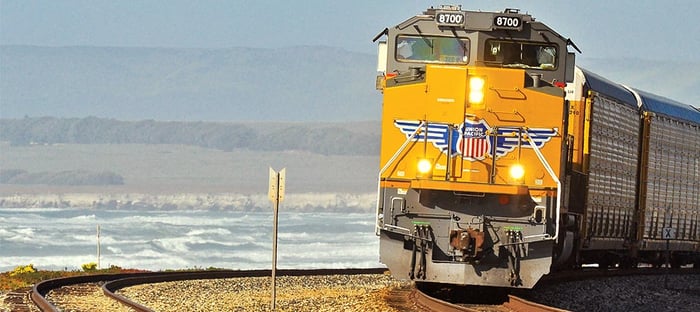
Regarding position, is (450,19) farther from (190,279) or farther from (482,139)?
(190,279)

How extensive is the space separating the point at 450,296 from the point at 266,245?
5554 centimetres

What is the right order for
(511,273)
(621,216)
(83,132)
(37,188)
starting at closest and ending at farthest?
(511,273) < (621,216) < (37,188) < (83,132)

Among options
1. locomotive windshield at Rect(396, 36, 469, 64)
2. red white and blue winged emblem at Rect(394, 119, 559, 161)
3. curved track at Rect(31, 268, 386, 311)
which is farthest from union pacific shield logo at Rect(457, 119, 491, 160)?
curved track at Rect(31, 268, 386, 311)

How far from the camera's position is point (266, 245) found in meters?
76.5

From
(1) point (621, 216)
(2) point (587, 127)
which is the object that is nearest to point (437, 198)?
(2) point (587, 127)

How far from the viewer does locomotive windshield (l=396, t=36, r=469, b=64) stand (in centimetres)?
2025

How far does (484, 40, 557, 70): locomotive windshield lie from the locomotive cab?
27 centimetres

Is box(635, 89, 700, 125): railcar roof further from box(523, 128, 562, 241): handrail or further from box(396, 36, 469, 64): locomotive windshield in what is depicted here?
box(523, 128, 562, 241): handrail

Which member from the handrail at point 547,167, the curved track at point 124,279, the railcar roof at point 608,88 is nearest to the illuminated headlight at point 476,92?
the handrail at point 547,167

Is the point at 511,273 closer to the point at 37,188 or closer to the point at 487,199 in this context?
the point at 487,199

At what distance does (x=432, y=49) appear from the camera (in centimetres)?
2038

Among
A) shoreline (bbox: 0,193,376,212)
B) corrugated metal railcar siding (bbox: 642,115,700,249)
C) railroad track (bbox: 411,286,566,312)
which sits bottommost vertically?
shoreline (bbox: 0,193,376,212)

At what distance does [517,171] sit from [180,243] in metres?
59.0

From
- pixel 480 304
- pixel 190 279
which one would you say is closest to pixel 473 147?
pixel 480 304
